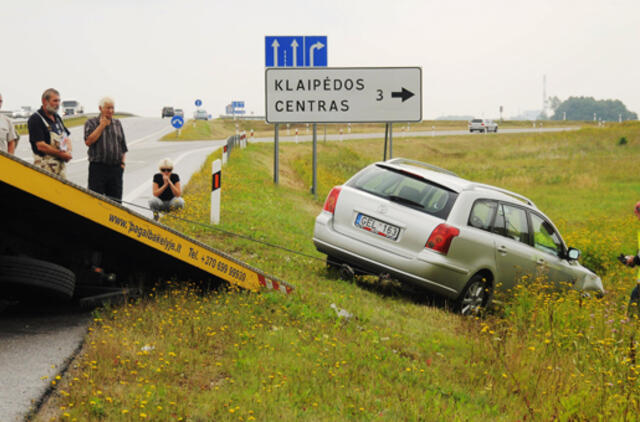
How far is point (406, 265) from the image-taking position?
26.2 feet

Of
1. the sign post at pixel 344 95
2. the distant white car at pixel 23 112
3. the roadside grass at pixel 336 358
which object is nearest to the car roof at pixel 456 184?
the roadside grass at pixel 336 358

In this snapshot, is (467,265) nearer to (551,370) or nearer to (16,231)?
(551,370)

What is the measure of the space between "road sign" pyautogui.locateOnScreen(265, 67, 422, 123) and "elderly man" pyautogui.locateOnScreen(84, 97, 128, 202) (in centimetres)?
807

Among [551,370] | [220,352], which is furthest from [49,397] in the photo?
[551,370]

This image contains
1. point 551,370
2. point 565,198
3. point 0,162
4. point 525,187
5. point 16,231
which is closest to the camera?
point 0,162

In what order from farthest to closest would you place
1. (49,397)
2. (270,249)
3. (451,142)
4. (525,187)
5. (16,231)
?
(451,142)
(525,187)
(270,249)
(16,231)
(49,397)

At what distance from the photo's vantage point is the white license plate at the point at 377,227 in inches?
321

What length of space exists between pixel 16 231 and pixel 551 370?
4.88 metres

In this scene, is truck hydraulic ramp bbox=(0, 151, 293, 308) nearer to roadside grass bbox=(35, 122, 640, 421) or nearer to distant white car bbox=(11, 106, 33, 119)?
roadside grass bbox=(35, 122, 640, 421)

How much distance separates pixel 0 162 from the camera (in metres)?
5.19

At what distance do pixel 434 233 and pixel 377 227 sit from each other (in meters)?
0.72

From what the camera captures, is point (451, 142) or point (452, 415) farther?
point (451, 142)

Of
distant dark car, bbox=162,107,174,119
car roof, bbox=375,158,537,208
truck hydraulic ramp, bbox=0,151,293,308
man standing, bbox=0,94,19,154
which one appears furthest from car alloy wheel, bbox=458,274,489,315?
distant dark car, bbox=162,107,174,119

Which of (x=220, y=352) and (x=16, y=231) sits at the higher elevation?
(x=16, y=231)
